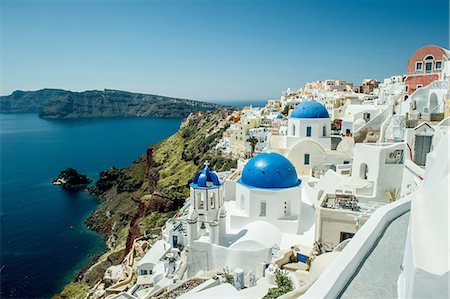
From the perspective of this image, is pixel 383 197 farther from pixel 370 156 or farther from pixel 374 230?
pixel 374 230

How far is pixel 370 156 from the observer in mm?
14734

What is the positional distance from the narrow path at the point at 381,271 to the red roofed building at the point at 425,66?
2446cm

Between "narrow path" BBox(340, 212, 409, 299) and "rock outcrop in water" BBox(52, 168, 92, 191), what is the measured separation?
67.0 metres

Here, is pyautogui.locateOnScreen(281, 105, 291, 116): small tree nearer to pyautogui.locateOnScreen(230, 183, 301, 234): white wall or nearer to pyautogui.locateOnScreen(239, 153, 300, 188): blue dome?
pyautogui.locateOnScreen(239, 153, 300, 188): blue dome

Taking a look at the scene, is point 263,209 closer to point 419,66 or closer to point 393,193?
point 393,193

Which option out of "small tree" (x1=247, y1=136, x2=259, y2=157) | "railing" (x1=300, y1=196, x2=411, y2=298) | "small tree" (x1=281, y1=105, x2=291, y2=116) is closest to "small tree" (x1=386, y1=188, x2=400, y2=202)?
"railing" (x1=300, y1=196, x2=411, y2=298)

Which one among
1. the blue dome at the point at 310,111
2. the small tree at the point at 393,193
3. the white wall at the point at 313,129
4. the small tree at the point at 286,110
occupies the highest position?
the small tree at the point at 286,110

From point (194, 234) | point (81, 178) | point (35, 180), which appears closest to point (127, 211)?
point (81, 178)

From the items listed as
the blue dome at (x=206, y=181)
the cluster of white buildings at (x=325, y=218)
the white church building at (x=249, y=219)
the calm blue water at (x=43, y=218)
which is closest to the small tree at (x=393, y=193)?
the cluster of white buildings at (x=325, y=218)

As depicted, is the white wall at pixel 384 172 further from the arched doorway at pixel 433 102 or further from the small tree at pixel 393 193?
the arched doorway at pixel 433 102

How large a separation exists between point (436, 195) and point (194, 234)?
13069 millimetres

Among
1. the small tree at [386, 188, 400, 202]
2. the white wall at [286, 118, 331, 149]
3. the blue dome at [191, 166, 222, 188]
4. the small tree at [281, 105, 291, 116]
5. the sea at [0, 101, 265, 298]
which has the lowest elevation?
the sea at [0, 101, 265, 298]

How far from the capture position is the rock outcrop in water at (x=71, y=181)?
209ft

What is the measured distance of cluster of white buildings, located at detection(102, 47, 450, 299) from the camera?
3785 mm
